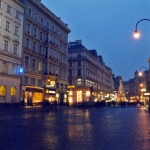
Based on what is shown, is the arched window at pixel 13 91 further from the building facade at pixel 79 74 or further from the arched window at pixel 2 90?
the building facade at pixel 79 74

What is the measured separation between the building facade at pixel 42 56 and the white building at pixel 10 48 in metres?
2.29

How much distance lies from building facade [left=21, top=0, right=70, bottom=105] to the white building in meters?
2.29

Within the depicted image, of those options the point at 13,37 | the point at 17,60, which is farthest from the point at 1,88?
the point at 13,37

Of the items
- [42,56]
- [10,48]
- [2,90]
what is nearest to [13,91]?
[2,90]

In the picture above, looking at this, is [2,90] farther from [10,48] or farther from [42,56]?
[42,56]

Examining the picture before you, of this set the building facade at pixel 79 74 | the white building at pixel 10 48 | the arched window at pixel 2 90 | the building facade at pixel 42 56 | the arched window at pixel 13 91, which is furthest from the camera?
the building facade at pixel 79 74

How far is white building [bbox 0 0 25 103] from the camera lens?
42375 millimetres

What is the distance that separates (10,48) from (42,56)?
12512mm

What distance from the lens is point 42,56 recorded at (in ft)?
184

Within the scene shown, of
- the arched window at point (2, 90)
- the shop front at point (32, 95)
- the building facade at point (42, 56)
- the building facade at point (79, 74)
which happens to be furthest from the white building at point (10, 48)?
the building facade at point (79, 74)

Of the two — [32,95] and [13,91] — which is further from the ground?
[13,91]

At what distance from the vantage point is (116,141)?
9164 millimetres

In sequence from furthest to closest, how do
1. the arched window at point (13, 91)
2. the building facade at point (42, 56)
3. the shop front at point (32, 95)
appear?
the building facade at point (42, 56)
the shop front at point (32, 95)
the arched window at point (13, 91)

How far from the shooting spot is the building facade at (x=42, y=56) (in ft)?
166
